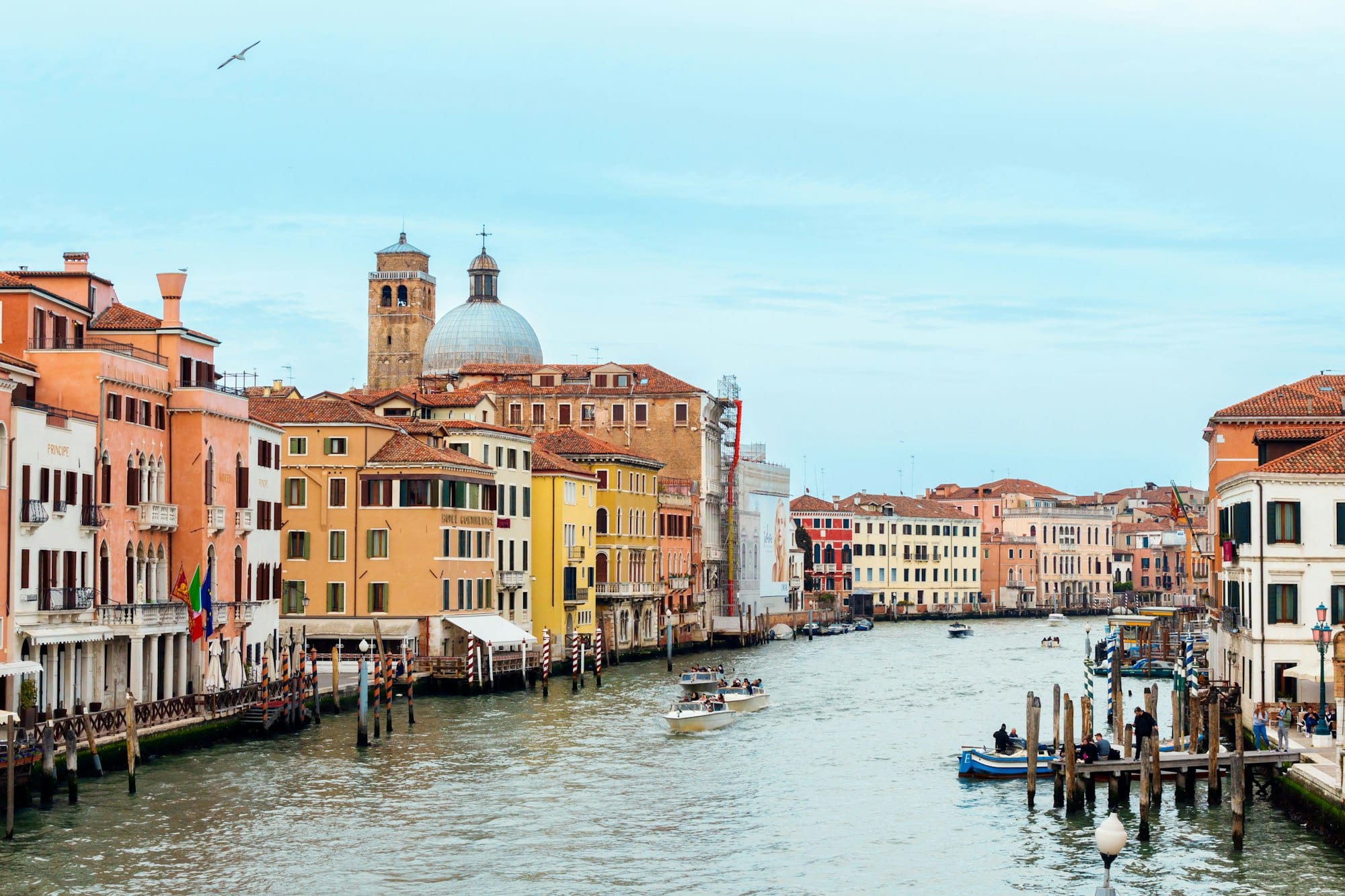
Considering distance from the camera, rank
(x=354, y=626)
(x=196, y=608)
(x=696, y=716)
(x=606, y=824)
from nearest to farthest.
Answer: (x=606, y=824), (x=196, y=608), (x=696, y=716), (x=354, y=626)

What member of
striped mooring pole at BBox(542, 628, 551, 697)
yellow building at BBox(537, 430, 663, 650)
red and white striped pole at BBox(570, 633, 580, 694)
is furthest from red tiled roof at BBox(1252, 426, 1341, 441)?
yellow building at BBox(537, 430, 663, 650)

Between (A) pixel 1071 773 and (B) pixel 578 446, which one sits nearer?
(A) pixel 1071 773

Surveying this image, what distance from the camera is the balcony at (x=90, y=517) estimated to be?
126 feet

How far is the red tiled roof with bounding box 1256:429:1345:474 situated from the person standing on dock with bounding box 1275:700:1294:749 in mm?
4428

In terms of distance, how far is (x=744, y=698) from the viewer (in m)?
53.1

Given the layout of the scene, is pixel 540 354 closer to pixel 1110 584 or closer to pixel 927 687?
pixel 927 687

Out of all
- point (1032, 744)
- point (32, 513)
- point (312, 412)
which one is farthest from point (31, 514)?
point (312, 412)

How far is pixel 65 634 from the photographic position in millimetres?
36875

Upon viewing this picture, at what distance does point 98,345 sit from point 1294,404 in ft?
86.3

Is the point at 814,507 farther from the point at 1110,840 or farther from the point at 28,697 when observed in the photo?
the point at 1110,840

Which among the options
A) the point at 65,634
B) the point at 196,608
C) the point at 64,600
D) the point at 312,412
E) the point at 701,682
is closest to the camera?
the point at 65,634

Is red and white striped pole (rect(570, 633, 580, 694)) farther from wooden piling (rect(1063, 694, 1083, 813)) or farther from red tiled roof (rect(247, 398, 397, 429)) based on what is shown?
wooden piling (rect(1063, 694, 1083, 813))

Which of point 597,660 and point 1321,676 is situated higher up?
point 1321,676

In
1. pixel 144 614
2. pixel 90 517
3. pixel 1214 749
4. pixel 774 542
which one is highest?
pixel 90 517
